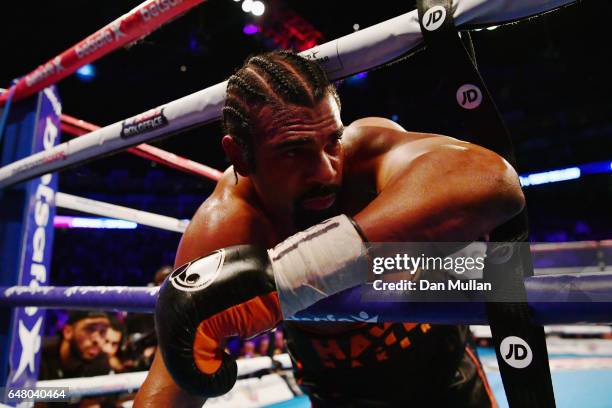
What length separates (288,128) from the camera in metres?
0.79

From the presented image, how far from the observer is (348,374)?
1.05 m

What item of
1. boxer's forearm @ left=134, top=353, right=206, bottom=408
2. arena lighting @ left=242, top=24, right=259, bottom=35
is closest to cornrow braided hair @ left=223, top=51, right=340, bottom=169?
boxer's forearm @ left=134, top=353, right=206, bottom=408

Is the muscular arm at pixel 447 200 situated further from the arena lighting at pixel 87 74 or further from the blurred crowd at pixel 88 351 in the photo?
the arena lighting at pixel 87 74

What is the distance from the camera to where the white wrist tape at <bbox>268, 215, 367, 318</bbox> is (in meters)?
0.57

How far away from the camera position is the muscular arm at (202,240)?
36.6 inches

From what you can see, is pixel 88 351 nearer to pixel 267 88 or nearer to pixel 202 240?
pixel 202 240

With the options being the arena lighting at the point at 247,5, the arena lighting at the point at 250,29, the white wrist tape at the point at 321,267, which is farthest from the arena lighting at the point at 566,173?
the white wrist tape at the point at 321,267

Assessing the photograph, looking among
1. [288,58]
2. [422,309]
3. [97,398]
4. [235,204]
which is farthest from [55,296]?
[97,398]

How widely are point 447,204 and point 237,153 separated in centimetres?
49

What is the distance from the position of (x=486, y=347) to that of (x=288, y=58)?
4.12 m

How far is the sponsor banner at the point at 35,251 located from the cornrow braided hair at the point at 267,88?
1201mm

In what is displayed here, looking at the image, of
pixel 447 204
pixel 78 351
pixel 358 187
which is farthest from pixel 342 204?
pixel 78 351

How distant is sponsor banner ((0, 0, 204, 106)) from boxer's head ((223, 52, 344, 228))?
40cm

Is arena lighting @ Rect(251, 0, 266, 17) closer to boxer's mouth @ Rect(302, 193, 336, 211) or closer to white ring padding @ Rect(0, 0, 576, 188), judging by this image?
white ring padding @ Rect(0, 0, 576, 188)
